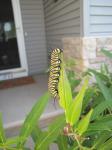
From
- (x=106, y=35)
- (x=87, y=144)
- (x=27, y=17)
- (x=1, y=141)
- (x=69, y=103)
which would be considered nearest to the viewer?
(x=69, y=103)

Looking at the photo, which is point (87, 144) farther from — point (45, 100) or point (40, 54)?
point (40, 54)

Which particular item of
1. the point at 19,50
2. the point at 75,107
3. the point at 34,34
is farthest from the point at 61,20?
the point at 75,107

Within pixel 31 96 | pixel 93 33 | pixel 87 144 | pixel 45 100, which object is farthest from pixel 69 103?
pixel 31 96

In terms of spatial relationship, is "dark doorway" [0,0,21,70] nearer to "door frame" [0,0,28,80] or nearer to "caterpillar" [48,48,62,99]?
"door frame" [0,0,28,80]

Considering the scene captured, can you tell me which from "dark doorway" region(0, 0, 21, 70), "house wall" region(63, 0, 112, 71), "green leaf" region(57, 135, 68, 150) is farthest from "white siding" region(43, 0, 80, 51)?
"green leaf" region(57, 135, 68, 150)

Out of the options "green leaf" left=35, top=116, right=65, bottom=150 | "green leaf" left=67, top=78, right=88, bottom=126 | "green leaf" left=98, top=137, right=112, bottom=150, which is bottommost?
"green leaf" left=98, top=137, right=112, bottom=150

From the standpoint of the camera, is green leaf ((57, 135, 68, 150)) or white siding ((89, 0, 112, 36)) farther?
white siding ((89, 0, 112, 36))

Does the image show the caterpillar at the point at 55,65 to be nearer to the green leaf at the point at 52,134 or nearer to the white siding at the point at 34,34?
the green leaf at the point at 52,134
